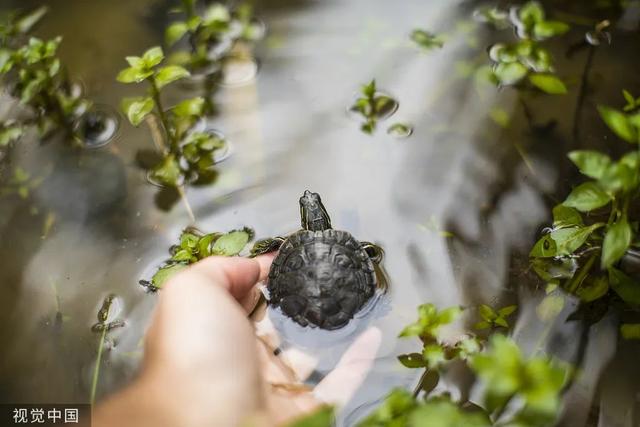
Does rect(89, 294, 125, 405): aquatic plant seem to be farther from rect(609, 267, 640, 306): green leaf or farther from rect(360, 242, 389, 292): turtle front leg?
rect(609, 267, 640, 306): green leaf

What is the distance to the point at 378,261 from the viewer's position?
7.75 ft

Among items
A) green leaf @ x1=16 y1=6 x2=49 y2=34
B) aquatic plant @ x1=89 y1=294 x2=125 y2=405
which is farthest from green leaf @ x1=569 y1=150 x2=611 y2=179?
green leaf @ x1=16 y1=6 x2=49 y2=34

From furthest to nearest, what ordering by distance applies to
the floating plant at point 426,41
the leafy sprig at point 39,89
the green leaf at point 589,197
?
the floating plant at point 426,41 → the leafy sprig at point 39,89 → the green leaf at point 589,197

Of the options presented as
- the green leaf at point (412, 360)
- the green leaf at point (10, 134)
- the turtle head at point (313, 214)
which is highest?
the green leaf at point (10, 134)

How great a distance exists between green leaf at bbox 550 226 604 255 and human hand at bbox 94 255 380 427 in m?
0.91

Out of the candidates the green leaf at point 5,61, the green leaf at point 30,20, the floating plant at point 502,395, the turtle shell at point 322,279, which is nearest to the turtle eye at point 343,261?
the turtle shell at point 322,279

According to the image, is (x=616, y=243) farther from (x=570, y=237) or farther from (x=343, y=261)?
(x=343, y=261)

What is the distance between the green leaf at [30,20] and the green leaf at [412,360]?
2414 mm

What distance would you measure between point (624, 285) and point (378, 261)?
34.2 inches

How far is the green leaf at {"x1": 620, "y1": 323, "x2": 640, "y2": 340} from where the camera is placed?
2057 mm

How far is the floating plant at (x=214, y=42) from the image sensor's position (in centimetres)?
288

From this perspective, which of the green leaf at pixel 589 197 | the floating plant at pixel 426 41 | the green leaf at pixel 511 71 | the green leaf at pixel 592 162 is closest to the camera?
the green leaf at pixel 592 162

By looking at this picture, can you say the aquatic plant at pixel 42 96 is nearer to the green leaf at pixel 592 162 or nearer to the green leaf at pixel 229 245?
the green leaf at pixel 229 245

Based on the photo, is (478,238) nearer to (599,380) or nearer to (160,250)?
(599,380)
